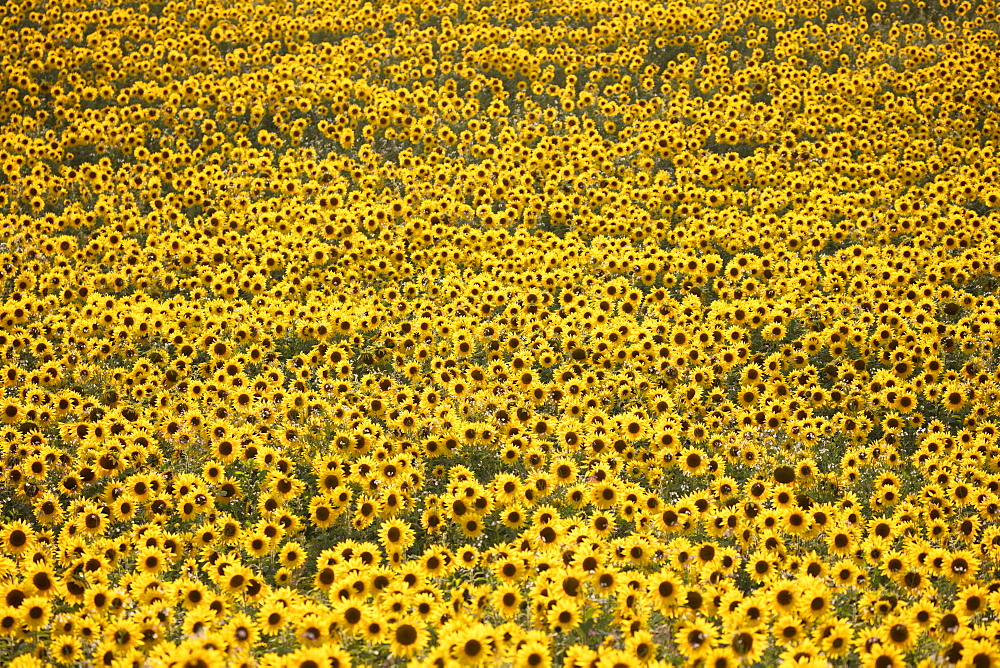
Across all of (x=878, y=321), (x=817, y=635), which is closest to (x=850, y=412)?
(x=878, y=321)

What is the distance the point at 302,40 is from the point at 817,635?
58.9ft

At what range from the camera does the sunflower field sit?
6.12 m

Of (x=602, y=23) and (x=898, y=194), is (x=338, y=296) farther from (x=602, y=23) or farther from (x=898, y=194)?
(x=602, y=23)

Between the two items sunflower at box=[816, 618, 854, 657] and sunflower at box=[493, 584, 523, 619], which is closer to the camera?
sunflower at box=[816, 618, 854, 657]

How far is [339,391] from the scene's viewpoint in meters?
9.19

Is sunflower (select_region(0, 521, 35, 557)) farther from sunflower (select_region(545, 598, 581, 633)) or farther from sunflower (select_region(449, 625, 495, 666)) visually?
sunflower (select_region(545, 598, 581, 633))

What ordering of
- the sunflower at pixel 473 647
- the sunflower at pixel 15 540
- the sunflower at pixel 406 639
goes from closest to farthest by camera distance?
the sunflower at pixel 473 647
the sunflower at pixel 406 639
the sunflower at pixel 15 540

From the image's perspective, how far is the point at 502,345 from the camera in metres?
9.96

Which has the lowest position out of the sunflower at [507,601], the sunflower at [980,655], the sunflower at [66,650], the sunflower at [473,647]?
the sunflower at [66,650]

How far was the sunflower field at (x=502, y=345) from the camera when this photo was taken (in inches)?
241

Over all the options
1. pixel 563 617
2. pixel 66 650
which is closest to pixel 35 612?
pixel 66 650

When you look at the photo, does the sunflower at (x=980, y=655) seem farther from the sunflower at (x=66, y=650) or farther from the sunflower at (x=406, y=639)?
the sunflower at (x=66, y=650)

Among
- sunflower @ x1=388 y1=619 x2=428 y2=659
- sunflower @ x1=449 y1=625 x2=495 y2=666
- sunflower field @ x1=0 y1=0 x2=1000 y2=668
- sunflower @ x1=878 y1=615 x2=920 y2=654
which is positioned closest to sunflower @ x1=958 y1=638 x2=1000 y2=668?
sunflower field @ x1=0 y1=0 x2=1000 y2=668

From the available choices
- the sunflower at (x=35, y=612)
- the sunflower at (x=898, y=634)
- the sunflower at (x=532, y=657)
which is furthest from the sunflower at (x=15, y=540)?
the sunflower at (x=898, y=634)
